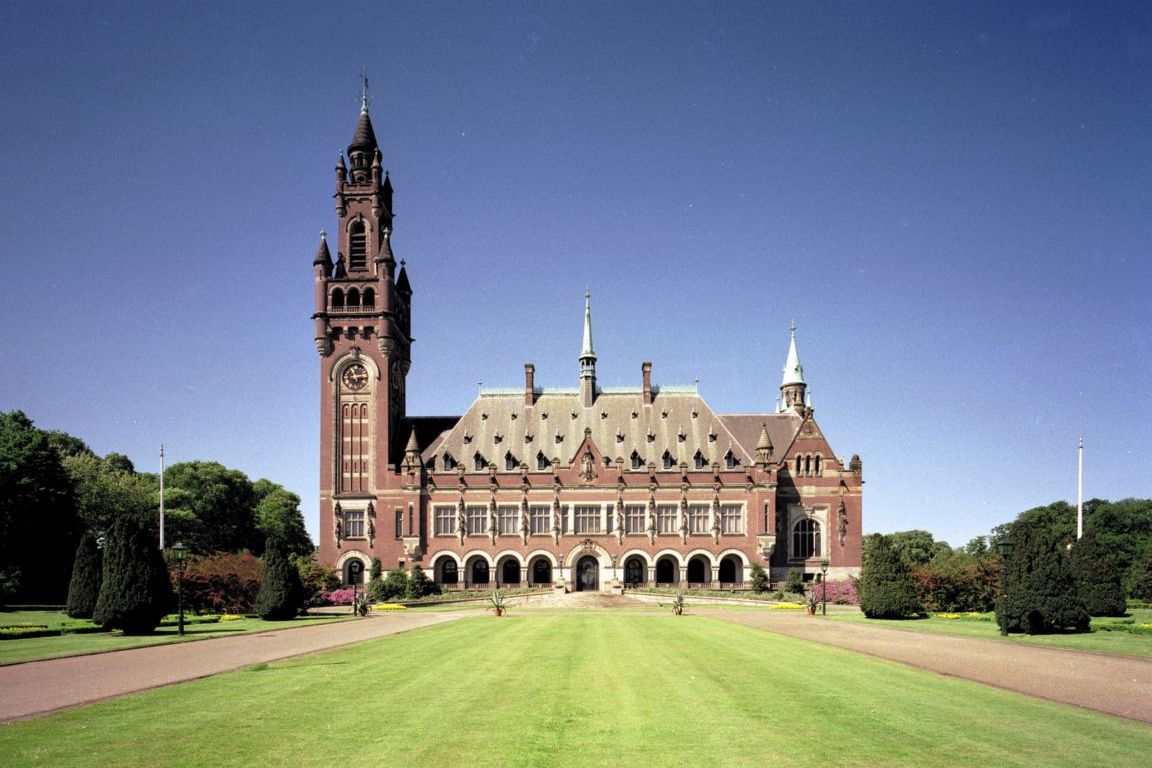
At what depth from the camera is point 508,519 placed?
8331cm

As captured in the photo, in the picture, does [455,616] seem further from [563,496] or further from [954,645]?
[563,496]

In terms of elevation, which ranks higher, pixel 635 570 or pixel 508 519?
pixel 508 519

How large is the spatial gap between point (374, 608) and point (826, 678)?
1806 inches

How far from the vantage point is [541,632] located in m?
35.1

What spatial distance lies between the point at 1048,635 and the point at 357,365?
66.0 meters

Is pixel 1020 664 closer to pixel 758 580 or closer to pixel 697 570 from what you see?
pixel 758 580

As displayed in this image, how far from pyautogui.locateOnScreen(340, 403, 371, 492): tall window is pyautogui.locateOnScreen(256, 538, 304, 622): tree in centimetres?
3692

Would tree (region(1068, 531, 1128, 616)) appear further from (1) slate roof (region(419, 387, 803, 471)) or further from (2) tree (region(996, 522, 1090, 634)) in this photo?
(1) slate roof (region(419, 387, 803, 471))

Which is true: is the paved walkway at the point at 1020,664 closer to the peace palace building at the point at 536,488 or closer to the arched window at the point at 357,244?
the peace palace building at the point at 536,488

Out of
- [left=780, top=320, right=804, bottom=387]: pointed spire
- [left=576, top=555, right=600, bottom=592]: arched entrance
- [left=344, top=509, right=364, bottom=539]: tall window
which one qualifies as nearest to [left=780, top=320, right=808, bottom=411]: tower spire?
[left=780, top=320, right=804, bottom=387]: pointed spire

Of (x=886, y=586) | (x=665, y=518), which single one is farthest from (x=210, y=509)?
(x=886, y=586)

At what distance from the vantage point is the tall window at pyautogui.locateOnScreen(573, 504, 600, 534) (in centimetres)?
8304

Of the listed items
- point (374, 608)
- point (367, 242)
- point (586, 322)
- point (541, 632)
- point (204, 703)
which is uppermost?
point (367, 242)

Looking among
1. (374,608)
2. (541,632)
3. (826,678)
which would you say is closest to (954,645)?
(826,678)
